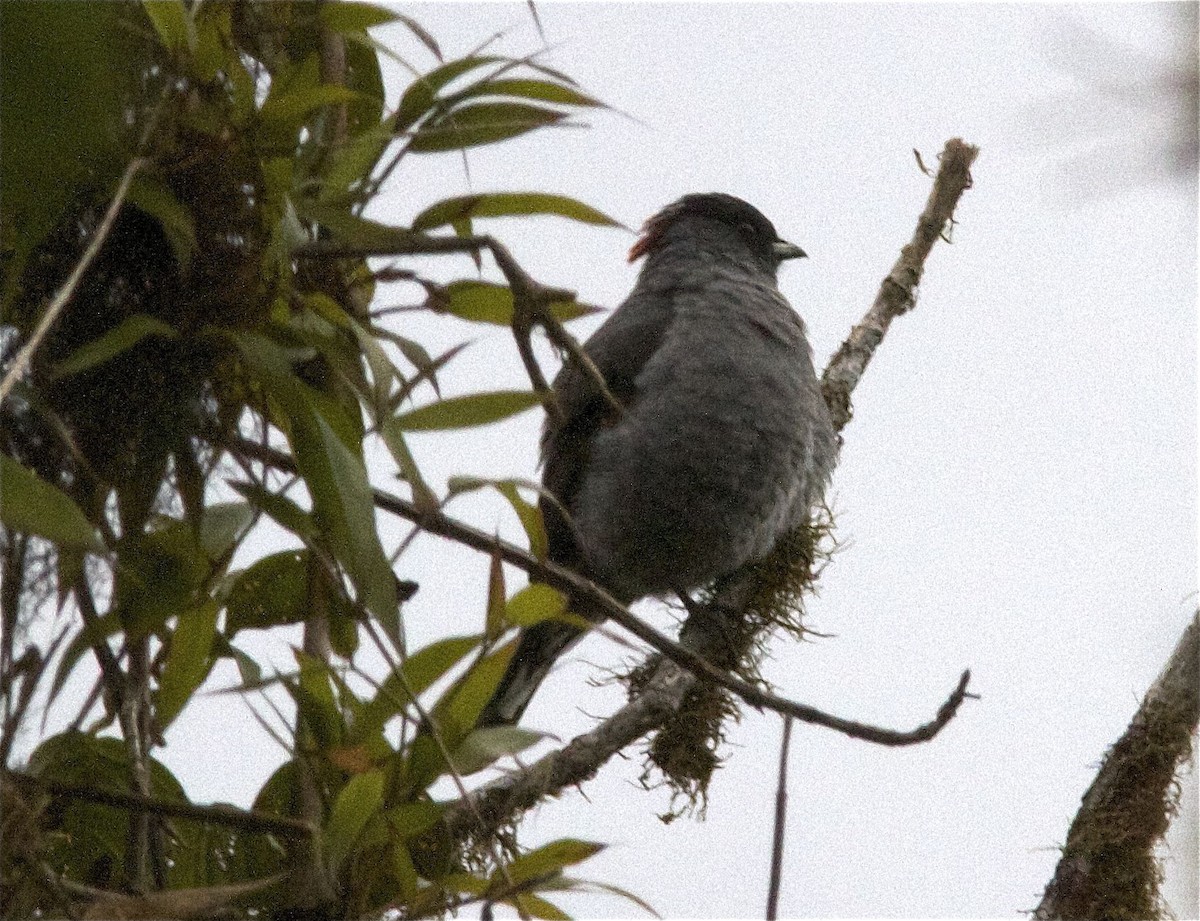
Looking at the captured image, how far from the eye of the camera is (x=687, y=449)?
13.4ft

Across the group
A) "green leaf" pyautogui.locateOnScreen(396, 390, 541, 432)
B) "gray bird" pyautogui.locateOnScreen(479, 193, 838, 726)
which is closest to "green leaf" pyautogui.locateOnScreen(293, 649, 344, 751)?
"green leaf" pyautogui.locateOnScreen(396, 390, 541, 432)

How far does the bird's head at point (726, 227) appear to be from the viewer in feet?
16.5

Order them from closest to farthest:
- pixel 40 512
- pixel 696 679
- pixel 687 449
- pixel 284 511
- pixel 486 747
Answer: pixel 40 512, pixel 284 511, pixel 486 747, pixel 696 679, pixel 687 449

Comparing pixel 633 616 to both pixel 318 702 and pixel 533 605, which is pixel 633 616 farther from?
pixel 318 702

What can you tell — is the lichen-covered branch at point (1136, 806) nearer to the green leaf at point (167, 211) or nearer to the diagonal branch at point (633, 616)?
the diagonal branch at point (633, 616)

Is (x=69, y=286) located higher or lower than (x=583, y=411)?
lower

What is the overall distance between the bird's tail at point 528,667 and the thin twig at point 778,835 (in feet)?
5.11

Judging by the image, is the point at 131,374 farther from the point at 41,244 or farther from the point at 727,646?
the point at 727,646

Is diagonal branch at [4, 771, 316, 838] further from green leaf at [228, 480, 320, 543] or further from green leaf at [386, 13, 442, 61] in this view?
green leaf at [386, 13, 442, 61]

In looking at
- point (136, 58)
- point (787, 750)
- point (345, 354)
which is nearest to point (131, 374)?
point (345, 354)

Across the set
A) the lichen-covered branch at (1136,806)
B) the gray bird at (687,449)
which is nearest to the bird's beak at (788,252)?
the gray bird at (687,449)

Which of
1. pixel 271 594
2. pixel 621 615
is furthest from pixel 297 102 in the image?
pixel 621 615

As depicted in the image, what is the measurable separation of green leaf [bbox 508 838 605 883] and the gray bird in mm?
1616

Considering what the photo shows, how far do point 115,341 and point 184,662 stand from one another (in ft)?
1.75
